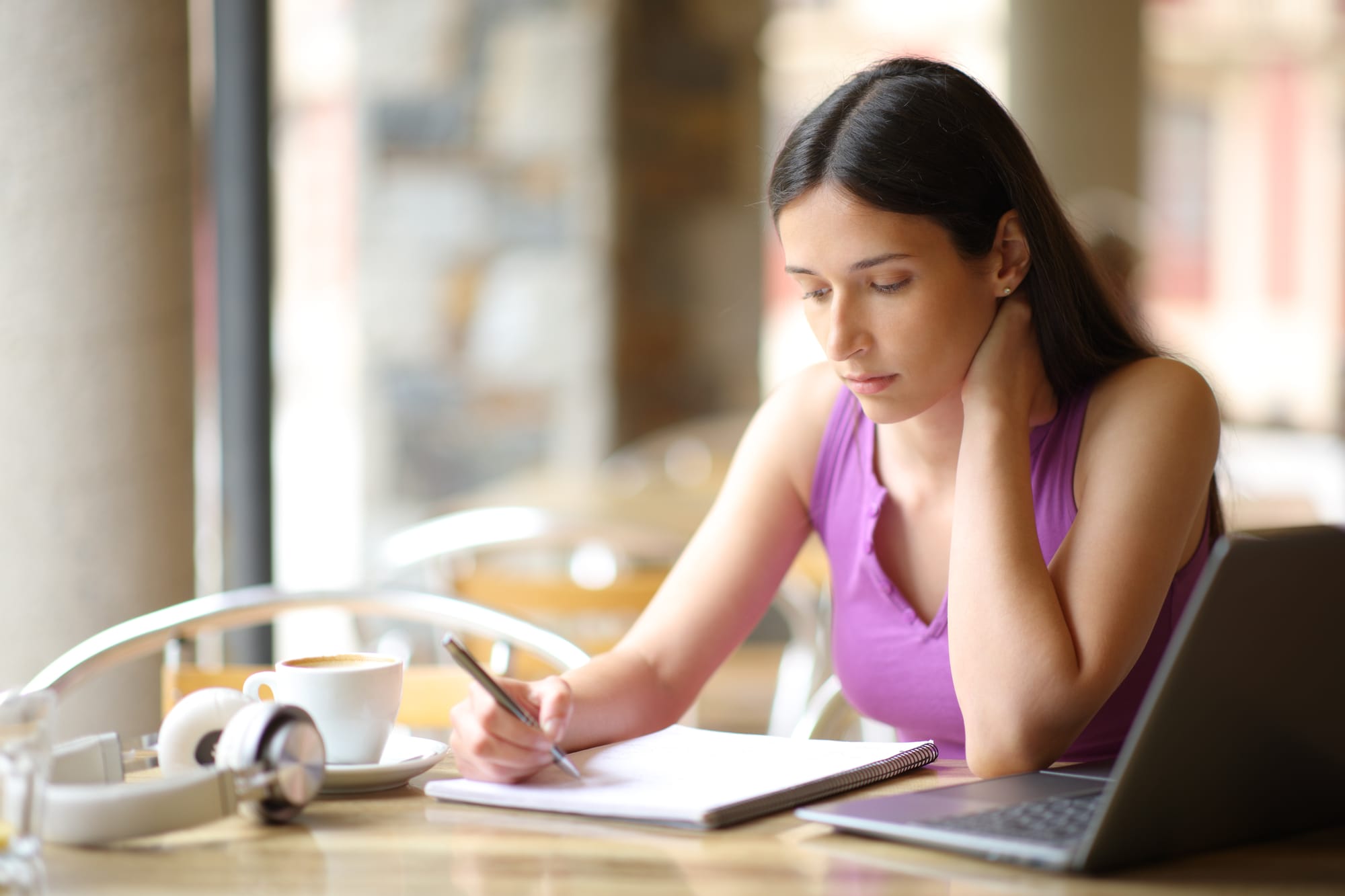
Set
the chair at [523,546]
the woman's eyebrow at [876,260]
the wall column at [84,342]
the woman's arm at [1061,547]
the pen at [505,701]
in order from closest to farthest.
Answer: the pen at [505,701]
the woman's arm at [1061,547]
the woman's eyebrow at [876,260]
the wall column at [84,342]
the chair at [523,546]

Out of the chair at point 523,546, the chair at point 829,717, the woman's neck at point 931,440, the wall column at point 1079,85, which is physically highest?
the wall column at point 1079,85

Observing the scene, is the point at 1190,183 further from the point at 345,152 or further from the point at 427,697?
the point at 427,697

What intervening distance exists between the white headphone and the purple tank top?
2.12ft

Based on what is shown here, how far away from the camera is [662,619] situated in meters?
1.46

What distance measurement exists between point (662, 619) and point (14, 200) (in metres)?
0.96

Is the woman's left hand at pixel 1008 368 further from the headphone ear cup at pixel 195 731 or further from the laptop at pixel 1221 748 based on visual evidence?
the headphone ear cup at pixel 195 731

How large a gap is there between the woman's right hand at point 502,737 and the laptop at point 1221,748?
0.22m

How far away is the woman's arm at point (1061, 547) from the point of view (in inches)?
46.6

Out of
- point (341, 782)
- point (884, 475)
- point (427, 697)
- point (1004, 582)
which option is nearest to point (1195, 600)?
point (1004, 582)

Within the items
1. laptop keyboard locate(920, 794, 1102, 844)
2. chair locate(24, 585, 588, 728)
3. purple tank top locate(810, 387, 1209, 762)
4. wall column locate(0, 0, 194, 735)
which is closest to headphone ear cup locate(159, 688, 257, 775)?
chair locate(24, 585, 588, 728)

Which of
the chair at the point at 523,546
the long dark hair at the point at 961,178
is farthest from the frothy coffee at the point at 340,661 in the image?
the chair at the point at 523,546

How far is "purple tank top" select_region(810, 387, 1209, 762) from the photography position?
140 centimetres

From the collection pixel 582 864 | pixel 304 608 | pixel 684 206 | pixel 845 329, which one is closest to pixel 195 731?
pixel 582 864

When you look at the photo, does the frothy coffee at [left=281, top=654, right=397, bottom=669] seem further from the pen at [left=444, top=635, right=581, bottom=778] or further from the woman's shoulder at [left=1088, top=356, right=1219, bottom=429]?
the woman's shoulder at [left=1088, top=356, right=1219, bottom=429]
